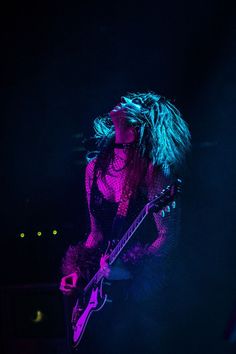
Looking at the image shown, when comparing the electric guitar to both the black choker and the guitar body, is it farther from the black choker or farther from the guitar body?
the black choker

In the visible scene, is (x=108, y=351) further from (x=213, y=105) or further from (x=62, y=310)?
(x=213, y=105)

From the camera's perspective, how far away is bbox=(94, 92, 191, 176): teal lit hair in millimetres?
2562

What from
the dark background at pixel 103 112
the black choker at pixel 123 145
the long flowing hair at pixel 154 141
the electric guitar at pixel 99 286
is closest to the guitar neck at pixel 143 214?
the electric guitar at pixel 99 286

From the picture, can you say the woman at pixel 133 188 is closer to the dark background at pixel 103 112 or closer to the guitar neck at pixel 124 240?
the guitar neck at pixel 124 240

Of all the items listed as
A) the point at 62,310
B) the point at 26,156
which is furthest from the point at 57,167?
the point at 62,310

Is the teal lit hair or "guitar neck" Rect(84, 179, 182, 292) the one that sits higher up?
the teal lit hair

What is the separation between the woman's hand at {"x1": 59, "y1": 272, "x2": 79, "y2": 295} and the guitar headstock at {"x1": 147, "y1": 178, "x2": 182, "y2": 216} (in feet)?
2.37

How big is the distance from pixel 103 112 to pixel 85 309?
169 centimetres

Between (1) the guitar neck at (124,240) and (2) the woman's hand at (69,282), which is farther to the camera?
(2) the woman's hand at (69,282)

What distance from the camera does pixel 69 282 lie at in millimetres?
2660

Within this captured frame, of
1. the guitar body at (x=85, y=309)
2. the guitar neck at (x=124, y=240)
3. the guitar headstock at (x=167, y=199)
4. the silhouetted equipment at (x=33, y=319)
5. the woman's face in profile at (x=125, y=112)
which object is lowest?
the silhouetted equipment at (x=33, y=319)

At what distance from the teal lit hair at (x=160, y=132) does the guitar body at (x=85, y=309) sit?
786mm

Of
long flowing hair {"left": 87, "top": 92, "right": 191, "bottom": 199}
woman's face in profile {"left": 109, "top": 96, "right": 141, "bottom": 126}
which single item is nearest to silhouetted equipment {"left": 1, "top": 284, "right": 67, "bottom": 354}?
long flowing hair {"left": 87, "top": 92, "right": 191, "bottom": 199}

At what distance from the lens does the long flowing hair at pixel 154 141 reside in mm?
2555
